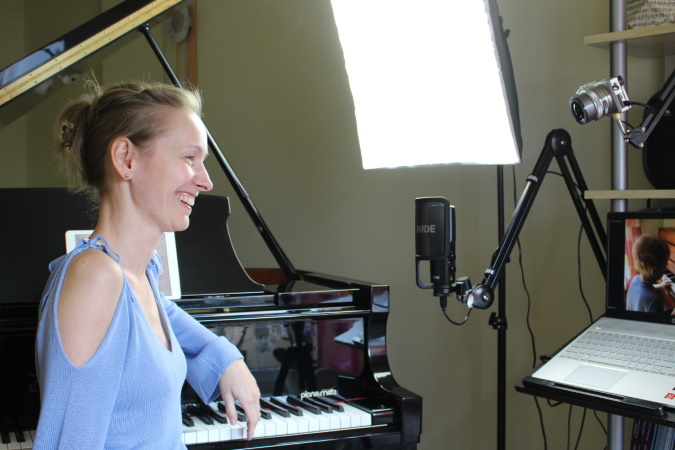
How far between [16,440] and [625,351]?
139 cm

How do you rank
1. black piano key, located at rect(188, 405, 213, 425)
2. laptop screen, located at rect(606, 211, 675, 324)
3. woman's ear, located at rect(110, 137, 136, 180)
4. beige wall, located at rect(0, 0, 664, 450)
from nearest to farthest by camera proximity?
1. woman's ear, located at rect(110, 137, 136, 180)
2. black piano key, located at rect(188, 405, 213, 425)
3. laptop screen, located at rect(606, 211, 675, 324)
4. beige wall, located at rect(0, 0, 664, 450)

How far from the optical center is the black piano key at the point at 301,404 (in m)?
1.70

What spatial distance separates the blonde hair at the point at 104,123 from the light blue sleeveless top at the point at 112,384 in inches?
7.4

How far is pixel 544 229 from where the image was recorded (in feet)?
8.34

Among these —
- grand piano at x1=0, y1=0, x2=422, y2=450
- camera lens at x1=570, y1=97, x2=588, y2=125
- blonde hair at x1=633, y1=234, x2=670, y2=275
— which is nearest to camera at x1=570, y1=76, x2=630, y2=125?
camera lens at x1=570, y1=97, x2=588, y2=125

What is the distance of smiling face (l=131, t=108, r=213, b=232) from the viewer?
127cm

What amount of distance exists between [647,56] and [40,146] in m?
4.71

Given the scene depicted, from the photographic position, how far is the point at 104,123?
4.33ft

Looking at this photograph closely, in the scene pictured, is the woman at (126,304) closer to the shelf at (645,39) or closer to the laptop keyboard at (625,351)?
the laptop keyboard at (625,351)

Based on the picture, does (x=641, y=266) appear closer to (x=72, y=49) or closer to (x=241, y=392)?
(x=241, y=392)

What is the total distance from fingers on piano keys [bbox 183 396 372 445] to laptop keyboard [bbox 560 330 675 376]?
552 millimetres

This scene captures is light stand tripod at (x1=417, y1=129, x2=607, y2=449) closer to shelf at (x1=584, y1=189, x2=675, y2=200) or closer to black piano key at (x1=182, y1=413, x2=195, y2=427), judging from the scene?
shelf at (x1=584, y1=189, x2=675, y2=200)

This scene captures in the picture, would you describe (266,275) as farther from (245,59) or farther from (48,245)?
(245,59)

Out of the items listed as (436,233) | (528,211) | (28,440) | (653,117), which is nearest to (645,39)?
→ (653,117)
